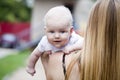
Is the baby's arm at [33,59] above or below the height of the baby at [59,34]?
below

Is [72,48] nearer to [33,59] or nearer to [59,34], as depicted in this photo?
[59,34]

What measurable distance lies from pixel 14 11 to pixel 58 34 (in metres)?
43.6

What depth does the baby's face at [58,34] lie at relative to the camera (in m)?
2.81

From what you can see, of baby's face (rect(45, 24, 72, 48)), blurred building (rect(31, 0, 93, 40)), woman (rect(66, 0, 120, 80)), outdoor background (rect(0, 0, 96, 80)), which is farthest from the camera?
blurred building (rect(31, 0, 93, 40))

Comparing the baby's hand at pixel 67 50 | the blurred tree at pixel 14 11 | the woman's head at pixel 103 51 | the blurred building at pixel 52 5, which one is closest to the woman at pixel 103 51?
the woman's head at pixel 103 51

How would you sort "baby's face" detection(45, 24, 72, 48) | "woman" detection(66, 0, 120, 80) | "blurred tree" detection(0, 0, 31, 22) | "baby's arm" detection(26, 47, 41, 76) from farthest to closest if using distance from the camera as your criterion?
1. "blurred tree" detection(0, 0, 31, 22)
2. "baby's arm" detection(26, 47, 41, 76)
3. "baby's face" detection(45, 24, 72, 48)
4. "woman" detection(66, 0, 120, 80)

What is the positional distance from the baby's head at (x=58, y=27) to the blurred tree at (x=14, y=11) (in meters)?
40.8

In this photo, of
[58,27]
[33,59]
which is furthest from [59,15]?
[33,59]

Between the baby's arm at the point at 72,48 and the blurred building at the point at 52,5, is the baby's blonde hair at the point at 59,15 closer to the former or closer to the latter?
the baby's arm at the point at 72,48

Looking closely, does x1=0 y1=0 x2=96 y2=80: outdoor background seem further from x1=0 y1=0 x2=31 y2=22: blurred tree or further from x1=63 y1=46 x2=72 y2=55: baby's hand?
x1=63 y1=46 x2=72 y2=55: baby's hand

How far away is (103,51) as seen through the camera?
2660mm

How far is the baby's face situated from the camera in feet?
9.21

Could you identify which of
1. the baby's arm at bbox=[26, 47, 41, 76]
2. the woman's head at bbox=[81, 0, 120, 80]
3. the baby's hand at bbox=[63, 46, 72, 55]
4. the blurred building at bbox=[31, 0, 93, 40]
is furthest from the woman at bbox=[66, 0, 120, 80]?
the blurred building at bbox=[31, 0, 93, 40]

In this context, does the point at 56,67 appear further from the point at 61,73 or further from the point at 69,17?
the point at 69,17
